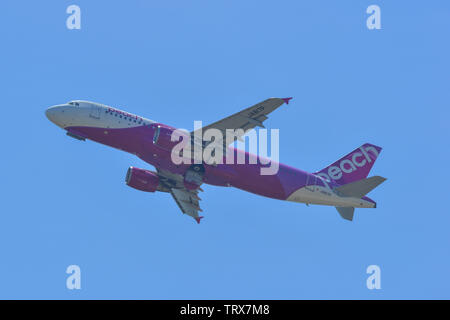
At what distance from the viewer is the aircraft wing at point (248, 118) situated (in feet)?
185

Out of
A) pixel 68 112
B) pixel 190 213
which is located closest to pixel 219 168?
pixel 190 213

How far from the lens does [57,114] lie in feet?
197

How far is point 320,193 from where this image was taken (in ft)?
209

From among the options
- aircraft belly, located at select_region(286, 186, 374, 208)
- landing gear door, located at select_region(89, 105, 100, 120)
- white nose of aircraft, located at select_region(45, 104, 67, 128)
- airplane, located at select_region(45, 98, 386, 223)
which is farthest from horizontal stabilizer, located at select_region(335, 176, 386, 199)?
white nose of aircraft, located at select_region(45, 104, 67, 128)

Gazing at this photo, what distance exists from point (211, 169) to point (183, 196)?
21.4ft

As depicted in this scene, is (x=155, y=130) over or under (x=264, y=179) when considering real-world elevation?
over

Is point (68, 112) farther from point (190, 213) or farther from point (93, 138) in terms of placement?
point (190, 213)

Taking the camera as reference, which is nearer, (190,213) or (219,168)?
(219,168)

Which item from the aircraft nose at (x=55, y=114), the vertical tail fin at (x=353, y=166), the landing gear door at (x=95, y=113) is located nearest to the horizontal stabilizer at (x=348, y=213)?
the vertical tail fin at (x=353, y=166)

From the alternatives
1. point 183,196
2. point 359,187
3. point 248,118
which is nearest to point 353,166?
point 359,187

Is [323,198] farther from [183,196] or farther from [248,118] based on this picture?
[183,196]

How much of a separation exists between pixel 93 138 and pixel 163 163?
19.6 ft

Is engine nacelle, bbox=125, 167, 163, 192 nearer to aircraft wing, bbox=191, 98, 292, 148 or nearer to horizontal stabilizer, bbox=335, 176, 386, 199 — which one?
aircraft wing, bbox=191, 98, 292, 148

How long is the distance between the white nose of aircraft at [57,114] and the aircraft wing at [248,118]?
412 inches
